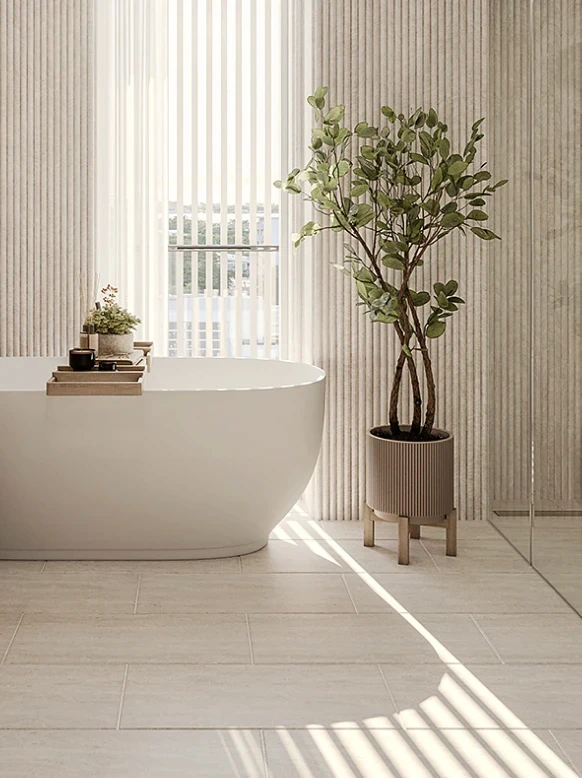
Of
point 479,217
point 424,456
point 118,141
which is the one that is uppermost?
point 118,141

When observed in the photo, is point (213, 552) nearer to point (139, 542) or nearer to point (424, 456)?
point (139, 542)

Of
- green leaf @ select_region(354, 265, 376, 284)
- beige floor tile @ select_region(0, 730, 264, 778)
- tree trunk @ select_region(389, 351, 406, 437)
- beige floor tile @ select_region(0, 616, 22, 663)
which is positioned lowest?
beige floor tile @ select_region(0, 730, 264, 778)

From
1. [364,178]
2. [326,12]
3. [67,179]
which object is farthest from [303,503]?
[326,12]

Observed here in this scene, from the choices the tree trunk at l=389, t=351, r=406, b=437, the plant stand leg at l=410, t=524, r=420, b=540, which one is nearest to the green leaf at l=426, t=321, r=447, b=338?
the tree trunk at l=389, t=351, r=406, b=437

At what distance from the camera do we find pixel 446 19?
4.14 metres

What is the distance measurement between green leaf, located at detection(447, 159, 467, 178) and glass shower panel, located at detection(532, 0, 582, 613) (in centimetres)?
26

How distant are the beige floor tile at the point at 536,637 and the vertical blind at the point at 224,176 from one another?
2050mm

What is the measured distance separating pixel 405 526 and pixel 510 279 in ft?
3.62

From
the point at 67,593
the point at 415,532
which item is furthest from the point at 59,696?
the point at 415,532

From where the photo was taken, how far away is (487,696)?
2.55m

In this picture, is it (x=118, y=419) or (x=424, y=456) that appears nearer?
(x=118, y=419)

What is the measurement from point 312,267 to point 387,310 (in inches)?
26.2

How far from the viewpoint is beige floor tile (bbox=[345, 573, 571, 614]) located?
3.20 m

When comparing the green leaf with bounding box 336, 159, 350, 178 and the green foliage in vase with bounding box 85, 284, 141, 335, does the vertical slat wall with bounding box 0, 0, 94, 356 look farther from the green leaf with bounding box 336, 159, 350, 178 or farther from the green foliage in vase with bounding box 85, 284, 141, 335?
the green leaf with bounding box 336, 159, 350, 178
